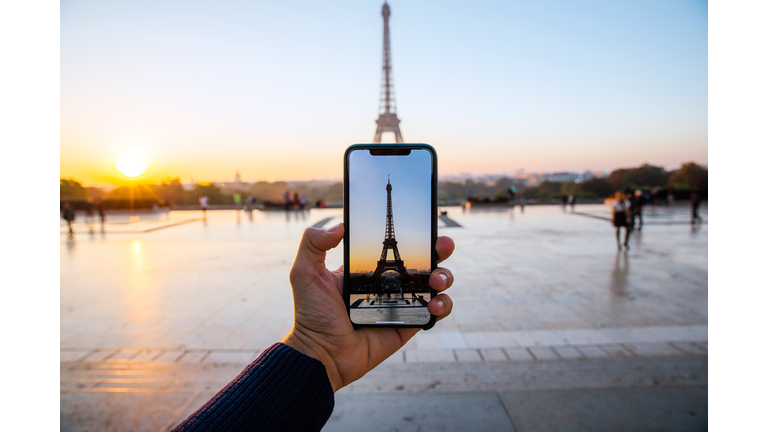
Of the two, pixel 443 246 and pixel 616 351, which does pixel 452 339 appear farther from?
pixel 443 246

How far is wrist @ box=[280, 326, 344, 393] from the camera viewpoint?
1.90m

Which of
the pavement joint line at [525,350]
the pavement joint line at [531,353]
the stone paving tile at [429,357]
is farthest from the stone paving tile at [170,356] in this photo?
the pavement joint line at [531,353]

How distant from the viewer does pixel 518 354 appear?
181 inches

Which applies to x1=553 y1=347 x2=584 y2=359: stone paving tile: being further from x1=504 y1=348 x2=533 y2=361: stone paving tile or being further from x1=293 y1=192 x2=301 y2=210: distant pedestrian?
x1=293 y1=192 x2=301 y2=210: distant pedestrian

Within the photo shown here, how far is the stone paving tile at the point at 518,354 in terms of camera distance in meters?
4.50

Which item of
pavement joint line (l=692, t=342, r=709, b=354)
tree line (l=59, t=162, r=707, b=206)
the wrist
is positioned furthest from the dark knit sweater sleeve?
tree line (l=59, t=162, r=707, b=206)

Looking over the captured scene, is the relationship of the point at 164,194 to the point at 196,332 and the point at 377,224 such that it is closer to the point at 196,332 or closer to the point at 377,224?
the point at 196,332

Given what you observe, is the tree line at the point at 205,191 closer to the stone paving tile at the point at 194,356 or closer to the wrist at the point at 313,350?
the stone paving tile at the point at 194,356

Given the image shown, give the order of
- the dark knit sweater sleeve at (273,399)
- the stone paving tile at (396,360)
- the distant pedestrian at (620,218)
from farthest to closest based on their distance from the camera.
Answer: the distant pedestrian at (620,218), the stone paving tile at (396,360), the dark knit sweater sleeve at (273,399)

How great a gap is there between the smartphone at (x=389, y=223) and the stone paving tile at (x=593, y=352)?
3.44 meters

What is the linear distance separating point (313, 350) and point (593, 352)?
405 centimetres

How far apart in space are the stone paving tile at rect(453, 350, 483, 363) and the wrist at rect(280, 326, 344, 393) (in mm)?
2876

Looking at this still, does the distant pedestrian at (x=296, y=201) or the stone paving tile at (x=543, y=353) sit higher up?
the distant pedestrian at (x=296, y=201)

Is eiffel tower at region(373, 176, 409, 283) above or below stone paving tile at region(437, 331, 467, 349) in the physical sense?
above
